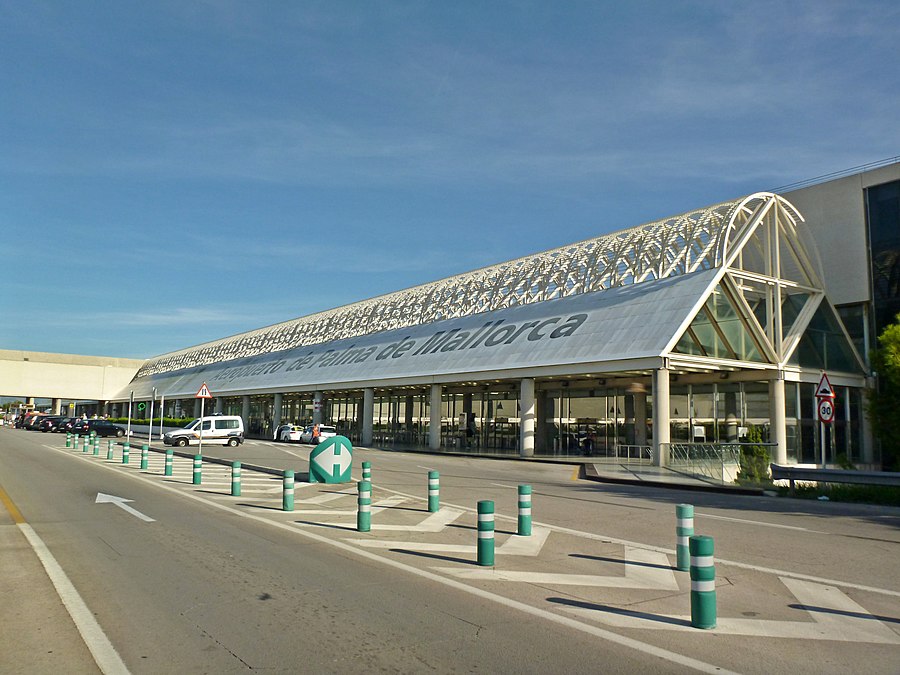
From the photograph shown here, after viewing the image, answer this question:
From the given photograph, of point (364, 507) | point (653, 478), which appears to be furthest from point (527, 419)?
point (364, 507)

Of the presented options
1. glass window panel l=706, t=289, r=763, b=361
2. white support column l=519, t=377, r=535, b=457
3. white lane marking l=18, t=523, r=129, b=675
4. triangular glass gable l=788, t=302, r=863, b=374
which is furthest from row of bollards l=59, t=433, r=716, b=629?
triangular glass gable l=788, t=302, r=863, b=374

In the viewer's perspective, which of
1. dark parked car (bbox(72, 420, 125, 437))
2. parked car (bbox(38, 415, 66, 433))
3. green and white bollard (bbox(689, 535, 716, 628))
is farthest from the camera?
parked car (bbox(38, 415, 66, 433))

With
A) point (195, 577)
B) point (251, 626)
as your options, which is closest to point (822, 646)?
point (251, 626)

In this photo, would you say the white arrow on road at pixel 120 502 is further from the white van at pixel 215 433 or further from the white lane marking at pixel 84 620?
the white van at pixel 215 433

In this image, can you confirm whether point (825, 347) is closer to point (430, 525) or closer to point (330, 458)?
point (330, 458)

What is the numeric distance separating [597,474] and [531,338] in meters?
13.3

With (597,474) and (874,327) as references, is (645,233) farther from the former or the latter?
(597,474)

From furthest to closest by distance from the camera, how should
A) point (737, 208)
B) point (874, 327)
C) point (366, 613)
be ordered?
point (874, 327)
point (737, 208)
point (366, 613)

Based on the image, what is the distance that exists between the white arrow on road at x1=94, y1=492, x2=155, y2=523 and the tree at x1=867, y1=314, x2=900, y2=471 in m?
30.4

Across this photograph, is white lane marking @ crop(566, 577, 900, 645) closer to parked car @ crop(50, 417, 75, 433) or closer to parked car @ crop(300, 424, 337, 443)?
parked car @ crop(300, 424, 337, 443)

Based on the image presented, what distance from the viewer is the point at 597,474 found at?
25547mm

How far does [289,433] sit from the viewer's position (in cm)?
5156

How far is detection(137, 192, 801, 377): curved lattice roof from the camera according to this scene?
35938mm

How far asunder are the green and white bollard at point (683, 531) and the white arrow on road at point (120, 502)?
29.5 feet
